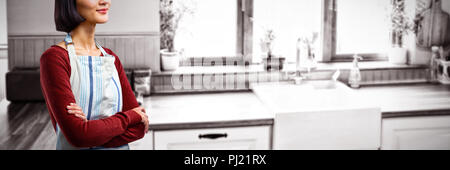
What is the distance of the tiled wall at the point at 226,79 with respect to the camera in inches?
108

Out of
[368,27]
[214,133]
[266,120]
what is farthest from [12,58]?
[368,27]

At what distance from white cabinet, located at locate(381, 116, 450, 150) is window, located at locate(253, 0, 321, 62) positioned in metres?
0.85

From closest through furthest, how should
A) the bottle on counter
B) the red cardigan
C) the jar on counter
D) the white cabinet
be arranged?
the red cardigan → the white cabinet → the jar on counter → the bottle on counter

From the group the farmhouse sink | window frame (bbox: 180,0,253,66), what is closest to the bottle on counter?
the farmhouse sink

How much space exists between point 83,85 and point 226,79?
6.06 ft

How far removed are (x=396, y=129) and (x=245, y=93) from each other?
0.88 metres

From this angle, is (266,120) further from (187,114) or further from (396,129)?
(396,129)

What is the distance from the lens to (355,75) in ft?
9.46

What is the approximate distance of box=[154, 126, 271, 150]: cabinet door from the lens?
221cm

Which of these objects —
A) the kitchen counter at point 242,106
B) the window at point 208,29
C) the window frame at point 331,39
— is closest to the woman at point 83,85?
the kitchen counter at point 242,106

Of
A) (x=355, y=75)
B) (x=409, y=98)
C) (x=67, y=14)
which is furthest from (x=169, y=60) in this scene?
(x=67, y=14)

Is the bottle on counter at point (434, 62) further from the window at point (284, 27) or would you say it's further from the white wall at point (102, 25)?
the white wall at point (102, 25)

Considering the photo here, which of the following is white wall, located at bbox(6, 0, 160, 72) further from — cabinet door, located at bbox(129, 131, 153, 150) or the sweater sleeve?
the sweater sleeve

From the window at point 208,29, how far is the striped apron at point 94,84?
1.80m
